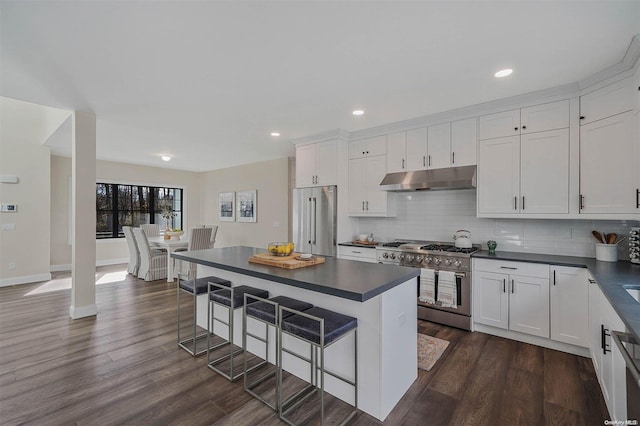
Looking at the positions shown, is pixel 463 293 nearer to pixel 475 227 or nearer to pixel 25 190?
pixel 475 227

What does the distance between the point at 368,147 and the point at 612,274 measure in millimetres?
2986

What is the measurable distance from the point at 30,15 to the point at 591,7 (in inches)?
140

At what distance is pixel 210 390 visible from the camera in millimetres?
2213

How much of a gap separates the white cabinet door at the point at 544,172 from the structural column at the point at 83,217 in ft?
17.1

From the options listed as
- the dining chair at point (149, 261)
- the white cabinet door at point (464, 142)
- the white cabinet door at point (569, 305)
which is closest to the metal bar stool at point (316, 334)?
the white cabinet door at point (569, 305)

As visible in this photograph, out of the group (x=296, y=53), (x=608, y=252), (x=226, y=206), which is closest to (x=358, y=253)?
(x=608, y=252)

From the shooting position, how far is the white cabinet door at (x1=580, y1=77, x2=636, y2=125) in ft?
8.05

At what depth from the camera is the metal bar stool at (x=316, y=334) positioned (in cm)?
174

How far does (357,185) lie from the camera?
4.44 metres

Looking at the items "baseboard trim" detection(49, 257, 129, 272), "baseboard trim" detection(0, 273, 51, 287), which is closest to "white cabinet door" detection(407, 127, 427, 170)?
"baseboard trim" detection(0, 273, 51, 287)

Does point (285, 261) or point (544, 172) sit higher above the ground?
point (544, 172)

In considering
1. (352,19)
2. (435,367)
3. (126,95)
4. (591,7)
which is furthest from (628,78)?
(126,95)

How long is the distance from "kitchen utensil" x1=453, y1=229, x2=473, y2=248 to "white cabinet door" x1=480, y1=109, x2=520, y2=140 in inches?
45.6

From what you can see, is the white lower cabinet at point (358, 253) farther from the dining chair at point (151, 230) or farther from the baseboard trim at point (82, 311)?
the dining chair at point (151, 230)
